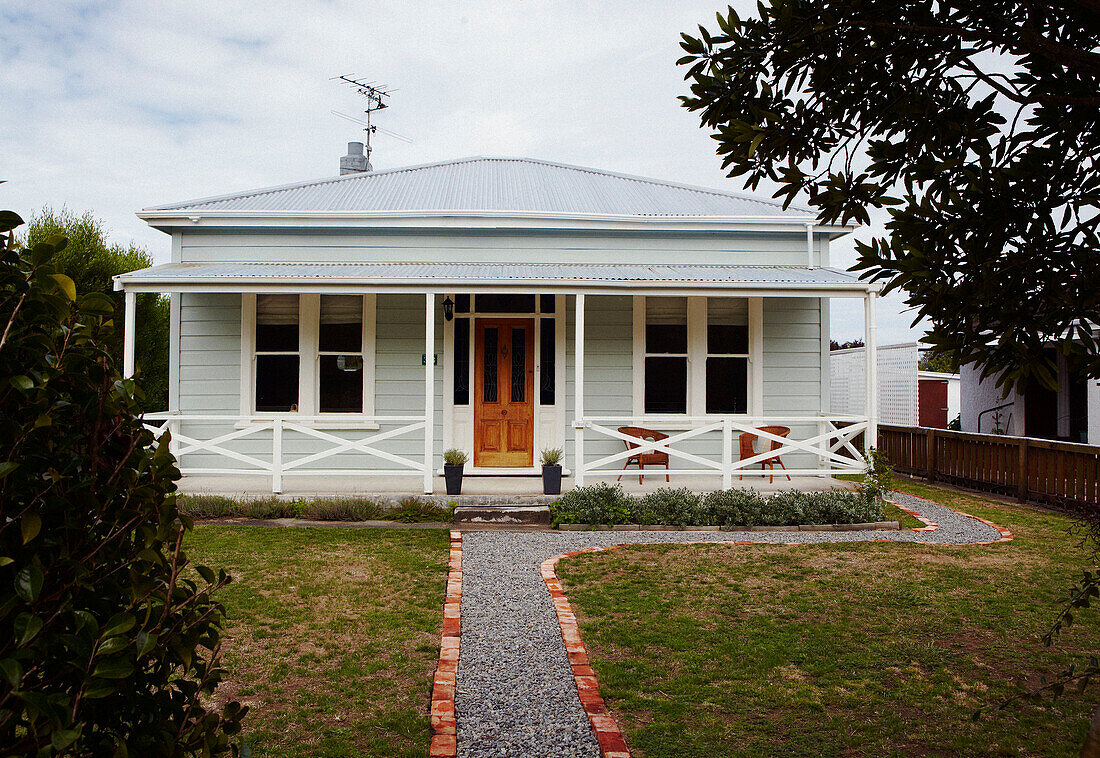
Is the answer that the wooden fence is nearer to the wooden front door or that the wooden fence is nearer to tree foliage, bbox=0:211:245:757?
the wooden front door

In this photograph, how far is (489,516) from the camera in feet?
30.1

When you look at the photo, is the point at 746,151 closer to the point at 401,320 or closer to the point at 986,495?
the point at 401,320

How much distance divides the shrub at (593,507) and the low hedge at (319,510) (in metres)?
1.36

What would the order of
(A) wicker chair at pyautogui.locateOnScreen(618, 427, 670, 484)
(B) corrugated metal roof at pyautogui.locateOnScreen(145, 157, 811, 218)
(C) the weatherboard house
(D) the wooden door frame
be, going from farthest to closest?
(B) corrugated metal roof at pyautogui.locateOnScreen(145, 157, 811, 218), (D) the wooden door frame, (C) the weatherboard house, (A) wicker chair at pyautogui.locateOnScreen(618, 427, 670, 484)

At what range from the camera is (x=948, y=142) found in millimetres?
3141

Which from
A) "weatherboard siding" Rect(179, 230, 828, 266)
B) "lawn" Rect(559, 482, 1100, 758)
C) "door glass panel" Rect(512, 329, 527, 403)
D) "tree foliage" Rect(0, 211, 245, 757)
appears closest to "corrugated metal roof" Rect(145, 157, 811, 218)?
"weatherboard siding" Rect(179, 230, 828, 266)

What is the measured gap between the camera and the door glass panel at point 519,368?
443 inches

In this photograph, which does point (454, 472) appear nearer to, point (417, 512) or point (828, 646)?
point (417, 512)

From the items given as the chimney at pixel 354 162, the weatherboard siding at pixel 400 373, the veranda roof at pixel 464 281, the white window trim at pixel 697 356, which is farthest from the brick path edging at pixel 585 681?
the chimney at pixel 354 162

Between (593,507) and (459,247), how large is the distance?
4.76 meters

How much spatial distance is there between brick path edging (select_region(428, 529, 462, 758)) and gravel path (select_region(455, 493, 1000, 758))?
0.05 m

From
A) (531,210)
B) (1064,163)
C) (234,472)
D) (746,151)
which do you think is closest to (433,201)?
(531,210)

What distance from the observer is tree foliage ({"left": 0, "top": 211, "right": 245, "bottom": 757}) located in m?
1.39

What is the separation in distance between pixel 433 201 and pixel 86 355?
10904 mm
